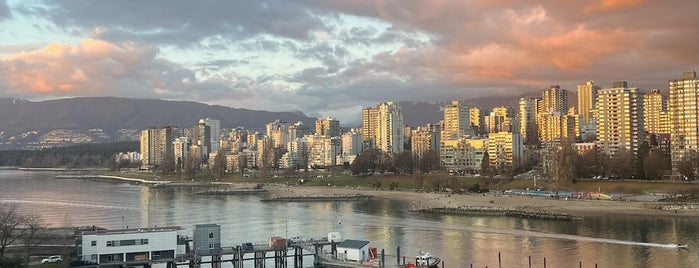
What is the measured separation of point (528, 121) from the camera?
493 feet

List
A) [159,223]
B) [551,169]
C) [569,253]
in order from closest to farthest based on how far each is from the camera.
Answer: [569,253] < [159,223] < [551,169]

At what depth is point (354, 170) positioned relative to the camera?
330 feet

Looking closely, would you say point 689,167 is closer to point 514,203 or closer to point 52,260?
point 514,203

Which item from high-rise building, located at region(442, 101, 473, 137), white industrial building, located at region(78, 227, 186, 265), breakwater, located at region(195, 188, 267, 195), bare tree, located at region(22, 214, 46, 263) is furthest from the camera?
high-rise building, located at region(442, 101, 473, 137)

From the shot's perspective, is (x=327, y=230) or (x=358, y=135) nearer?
(x=327, y=230)

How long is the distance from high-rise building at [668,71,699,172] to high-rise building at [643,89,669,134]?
27.0m

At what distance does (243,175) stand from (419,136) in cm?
3431

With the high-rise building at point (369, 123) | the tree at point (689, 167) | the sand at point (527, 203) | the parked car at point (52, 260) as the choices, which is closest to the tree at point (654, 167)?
the tree at point (689, 167)

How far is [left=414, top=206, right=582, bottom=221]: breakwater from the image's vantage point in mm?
50884

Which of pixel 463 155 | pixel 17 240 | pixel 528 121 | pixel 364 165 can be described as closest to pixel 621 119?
pixel 463 155

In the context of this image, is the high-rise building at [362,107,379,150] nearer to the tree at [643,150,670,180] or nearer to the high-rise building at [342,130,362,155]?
the high-rise building at [342,130,362,155]

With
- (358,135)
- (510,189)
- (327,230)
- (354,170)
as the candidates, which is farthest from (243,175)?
(327,230)

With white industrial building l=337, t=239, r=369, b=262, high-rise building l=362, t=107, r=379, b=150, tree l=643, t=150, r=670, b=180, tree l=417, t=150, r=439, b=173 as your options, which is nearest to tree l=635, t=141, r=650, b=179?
tree l=643, t=150, r=670, b=180

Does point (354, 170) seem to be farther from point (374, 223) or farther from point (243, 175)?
point (374, 223)
